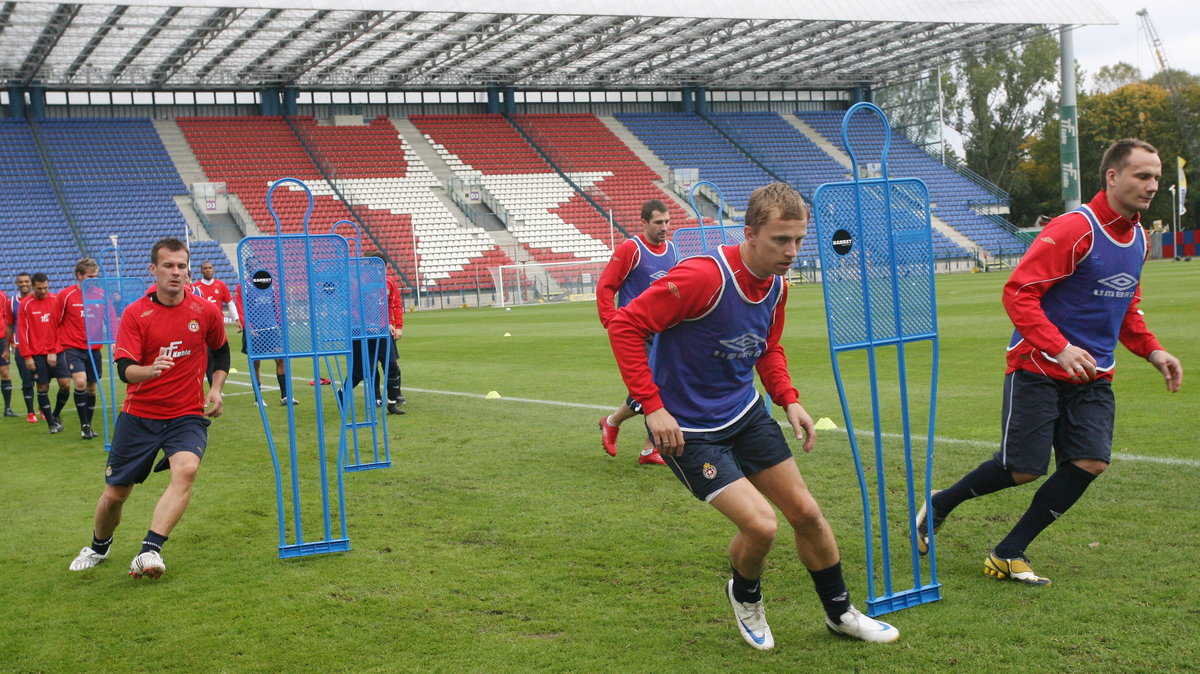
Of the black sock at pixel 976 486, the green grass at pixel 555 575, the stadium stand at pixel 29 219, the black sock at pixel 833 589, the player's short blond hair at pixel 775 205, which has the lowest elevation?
the green grass at pixel 555 575

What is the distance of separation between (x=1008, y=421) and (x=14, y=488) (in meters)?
7.84

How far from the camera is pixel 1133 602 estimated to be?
14.9 ft

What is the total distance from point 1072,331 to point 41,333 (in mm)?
12201

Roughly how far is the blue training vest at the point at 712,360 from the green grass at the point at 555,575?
999mm

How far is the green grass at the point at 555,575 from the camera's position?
4359 millimetres

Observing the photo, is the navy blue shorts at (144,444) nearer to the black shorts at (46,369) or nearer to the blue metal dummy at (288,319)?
the blue metal dummy at (288,319)

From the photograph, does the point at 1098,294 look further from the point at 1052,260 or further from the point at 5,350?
the point at 5,350

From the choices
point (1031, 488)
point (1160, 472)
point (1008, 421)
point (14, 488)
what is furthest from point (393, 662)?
point (14, 488)

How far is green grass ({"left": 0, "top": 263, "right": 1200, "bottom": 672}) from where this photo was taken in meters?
4.36

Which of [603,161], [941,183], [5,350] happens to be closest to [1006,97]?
[941,183]

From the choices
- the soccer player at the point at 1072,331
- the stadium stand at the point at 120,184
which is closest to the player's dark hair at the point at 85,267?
the soccer player at the point at 1072,331

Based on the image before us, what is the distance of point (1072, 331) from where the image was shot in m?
4.82

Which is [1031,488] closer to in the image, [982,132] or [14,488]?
[14,488]

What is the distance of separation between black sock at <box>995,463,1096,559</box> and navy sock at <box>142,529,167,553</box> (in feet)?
13.9
